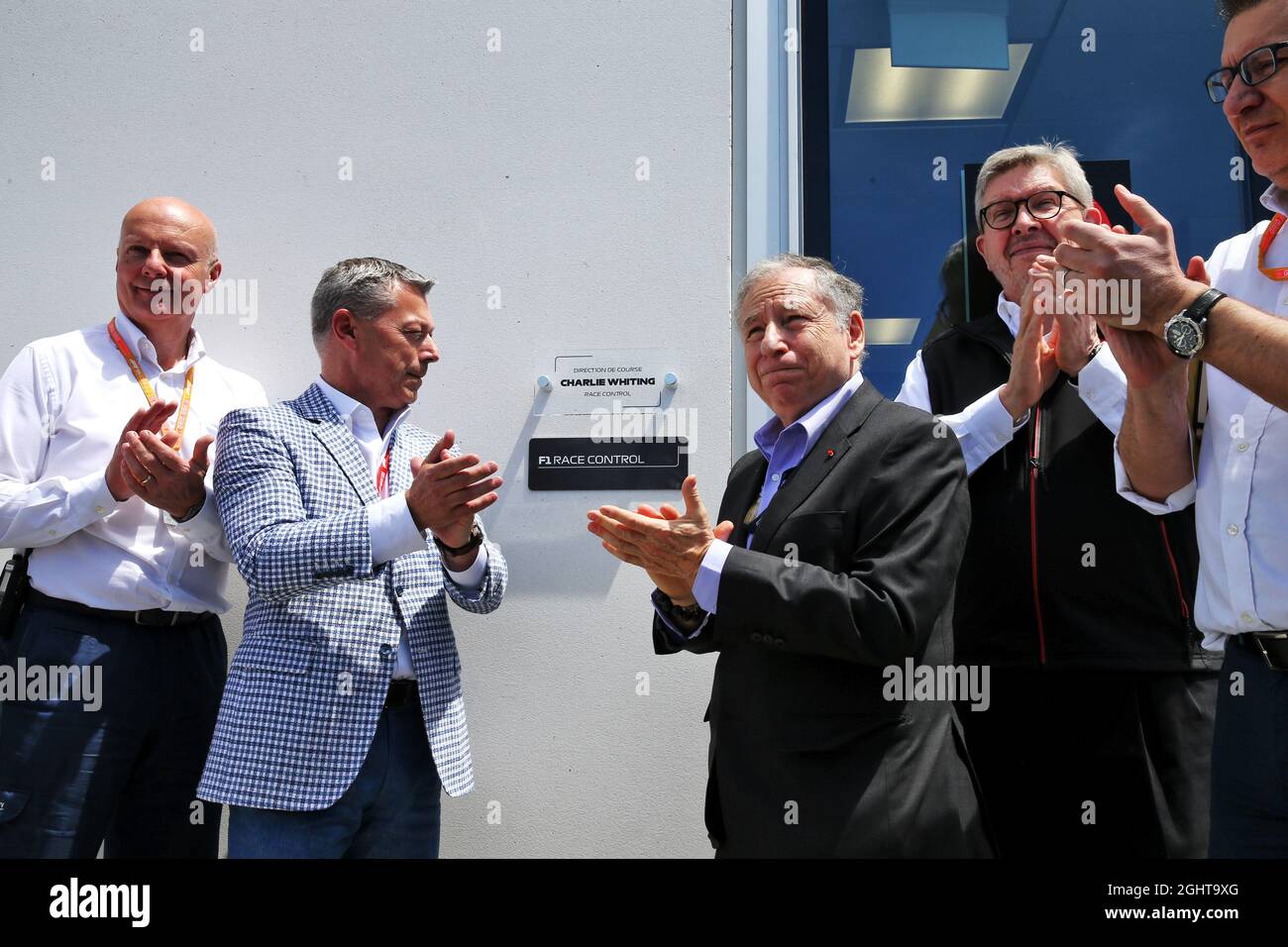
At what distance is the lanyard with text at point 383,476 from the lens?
9.17ft

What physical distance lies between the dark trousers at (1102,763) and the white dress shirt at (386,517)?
1.40 m

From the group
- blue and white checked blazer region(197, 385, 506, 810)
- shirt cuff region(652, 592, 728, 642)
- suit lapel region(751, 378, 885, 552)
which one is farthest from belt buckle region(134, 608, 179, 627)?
suit lapel region(751, 378, 885, 552)

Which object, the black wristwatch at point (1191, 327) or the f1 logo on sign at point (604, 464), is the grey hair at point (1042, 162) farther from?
the f1 logo on sign at point (604, 464)

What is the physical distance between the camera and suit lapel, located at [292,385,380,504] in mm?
2707

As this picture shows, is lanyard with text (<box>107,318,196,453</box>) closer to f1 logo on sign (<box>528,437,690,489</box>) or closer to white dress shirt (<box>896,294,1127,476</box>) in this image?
f1 logo on sign (<box>528,437,690,489</box>)

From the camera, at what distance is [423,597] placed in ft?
8.98

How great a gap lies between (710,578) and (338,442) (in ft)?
3.94

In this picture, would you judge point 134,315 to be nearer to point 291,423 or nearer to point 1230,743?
point 291,423

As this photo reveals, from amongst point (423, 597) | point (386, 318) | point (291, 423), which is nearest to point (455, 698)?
point (423, 597)

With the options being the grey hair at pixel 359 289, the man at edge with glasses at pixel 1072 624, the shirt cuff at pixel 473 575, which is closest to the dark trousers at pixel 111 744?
the shirt cuff at pixel 473 575

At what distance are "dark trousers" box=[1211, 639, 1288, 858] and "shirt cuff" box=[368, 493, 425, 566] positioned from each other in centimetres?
173

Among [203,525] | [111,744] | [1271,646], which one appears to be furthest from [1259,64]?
[111,744]

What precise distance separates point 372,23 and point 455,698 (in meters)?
2.44

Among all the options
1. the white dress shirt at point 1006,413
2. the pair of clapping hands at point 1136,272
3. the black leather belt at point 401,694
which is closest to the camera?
the pair of clapping hands at point 1136,272
